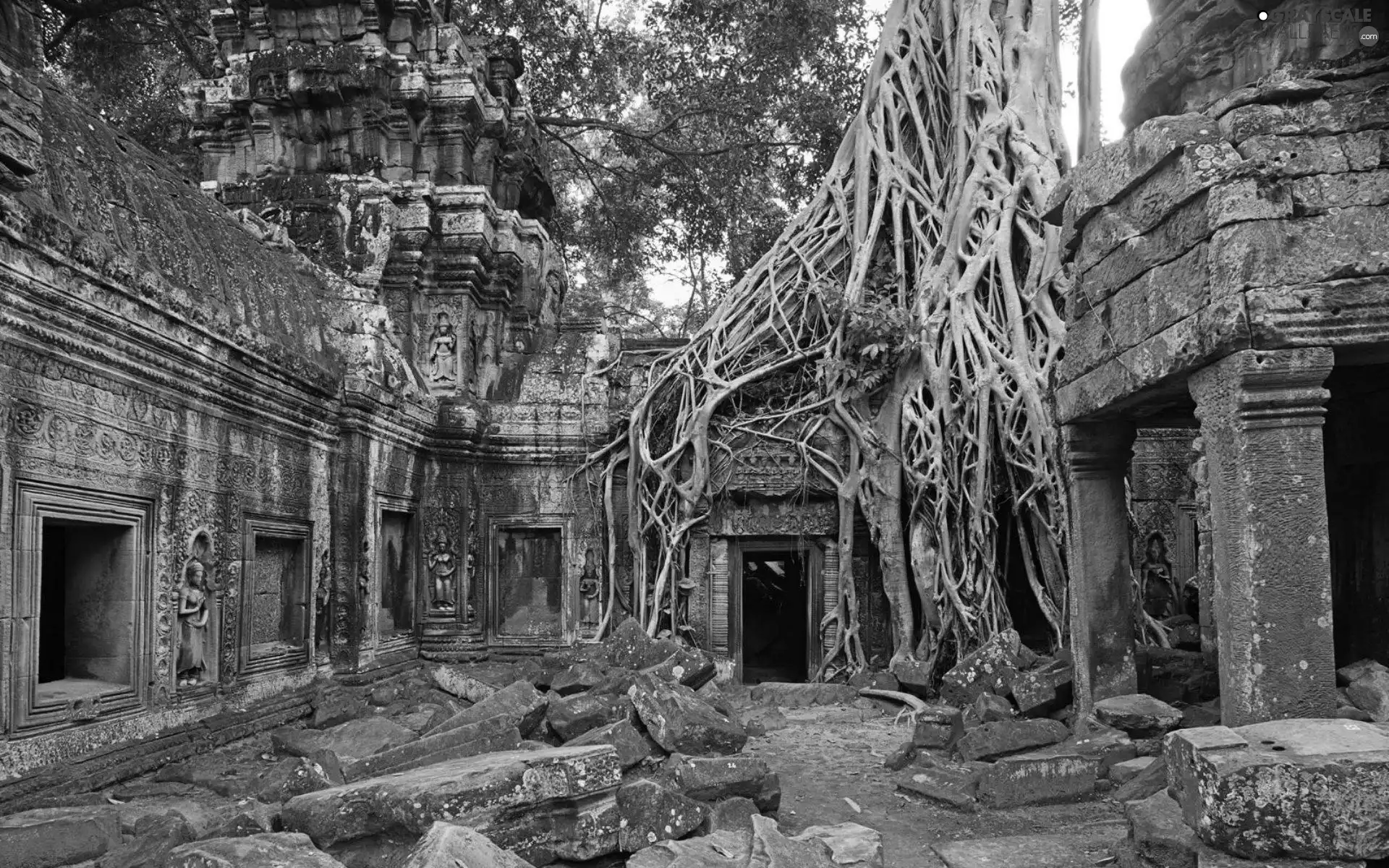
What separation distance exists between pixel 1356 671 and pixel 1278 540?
1.08 meters

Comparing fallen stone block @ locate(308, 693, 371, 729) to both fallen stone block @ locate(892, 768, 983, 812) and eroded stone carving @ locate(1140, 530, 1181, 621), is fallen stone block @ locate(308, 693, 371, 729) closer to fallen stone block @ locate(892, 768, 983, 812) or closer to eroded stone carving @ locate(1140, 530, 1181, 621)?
fallen stone block @ locate(892, 768, 983, 812)

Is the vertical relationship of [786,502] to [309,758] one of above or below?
above

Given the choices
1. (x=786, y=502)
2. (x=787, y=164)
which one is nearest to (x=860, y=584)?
(x=786, y=502)

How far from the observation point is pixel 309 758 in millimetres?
4578

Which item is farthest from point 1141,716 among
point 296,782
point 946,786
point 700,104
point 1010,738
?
point 700,104

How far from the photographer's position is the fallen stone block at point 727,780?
14.2 ft

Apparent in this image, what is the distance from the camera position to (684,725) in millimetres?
4867

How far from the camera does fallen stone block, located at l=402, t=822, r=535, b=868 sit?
9.48 feet

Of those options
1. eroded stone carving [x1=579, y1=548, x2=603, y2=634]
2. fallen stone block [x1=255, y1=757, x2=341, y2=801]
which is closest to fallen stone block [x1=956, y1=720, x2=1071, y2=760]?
fallen stone block [x1=255, y1=757, x2=341, y2=801]

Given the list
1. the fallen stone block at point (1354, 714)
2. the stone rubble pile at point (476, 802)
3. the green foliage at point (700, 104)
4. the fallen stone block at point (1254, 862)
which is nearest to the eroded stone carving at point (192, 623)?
the stone rubble pile at point (476, 802)

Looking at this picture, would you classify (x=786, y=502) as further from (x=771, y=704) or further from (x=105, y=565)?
(x=105, y=565)

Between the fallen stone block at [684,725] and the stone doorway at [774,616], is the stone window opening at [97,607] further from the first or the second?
the stone doorway at [774,616]

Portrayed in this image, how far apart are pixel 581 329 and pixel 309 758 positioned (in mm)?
6385

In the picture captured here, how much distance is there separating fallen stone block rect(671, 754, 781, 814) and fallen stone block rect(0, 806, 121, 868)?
82.7 inches
